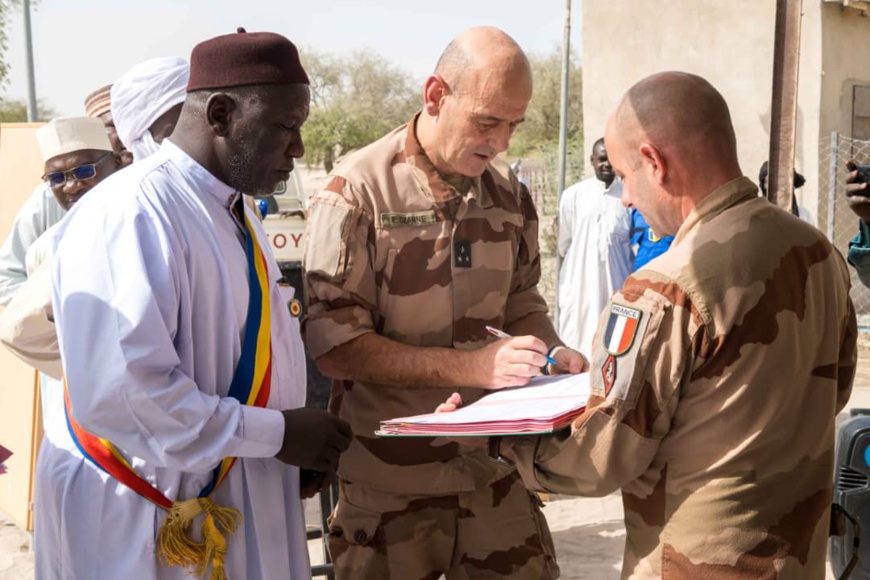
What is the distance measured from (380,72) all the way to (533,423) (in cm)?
4577

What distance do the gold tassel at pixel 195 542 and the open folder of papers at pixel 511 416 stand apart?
1.34ft

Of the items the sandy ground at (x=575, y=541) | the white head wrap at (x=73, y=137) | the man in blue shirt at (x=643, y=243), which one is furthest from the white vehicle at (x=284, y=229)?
the white head wrap at (x=73, y=137)

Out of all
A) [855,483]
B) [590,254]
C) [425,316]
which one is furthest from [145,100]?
[590,254]

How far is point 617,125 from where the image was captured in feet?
7.05

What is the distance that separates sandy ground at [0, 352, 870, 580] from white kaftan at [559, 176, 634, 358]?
1.71 m

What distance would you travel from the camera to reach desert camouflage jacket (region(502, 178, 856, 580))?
6.52ft

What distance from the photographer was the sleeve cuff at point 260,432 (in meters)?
2.15

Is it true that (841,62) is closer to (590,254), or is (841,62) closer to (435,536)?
(590,254)

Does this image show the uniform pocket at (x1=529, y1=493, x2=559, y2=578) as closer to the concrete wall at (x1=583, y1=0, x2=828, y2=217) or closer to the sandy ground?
the sandy ground

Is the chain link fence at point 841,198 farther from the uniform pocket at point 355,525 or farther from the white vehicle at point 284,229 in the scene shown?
the uniform pocket at point 355,525

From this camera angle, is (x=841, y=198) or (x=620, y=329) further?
(x=841, y=198)

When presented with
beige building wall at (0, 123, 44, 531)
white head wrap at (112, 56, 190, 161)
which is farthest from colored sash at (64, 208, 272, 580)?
beige building wall at (0, 123, 44, 531)

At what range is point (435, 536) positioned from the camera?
9.43 ft

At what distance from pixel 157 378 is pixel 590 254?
5884 mm
